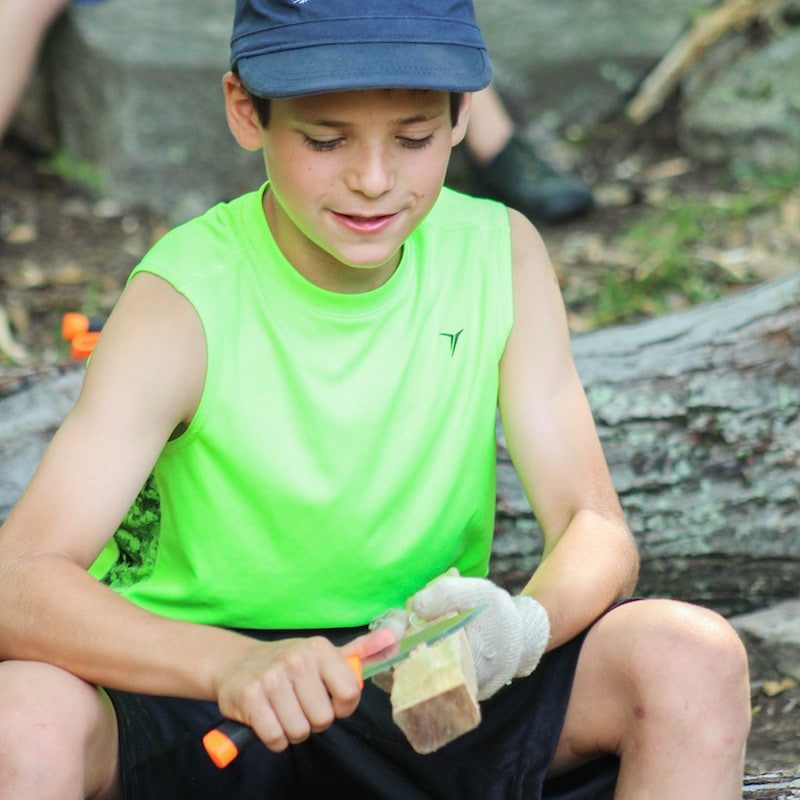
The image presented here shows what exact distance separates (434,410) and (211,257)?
1.40ft

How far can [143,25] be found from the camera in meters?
5.14

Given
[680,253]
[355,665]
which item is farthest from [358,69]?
[680,253]

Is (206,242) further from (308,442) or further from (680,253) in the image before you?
(680,253)

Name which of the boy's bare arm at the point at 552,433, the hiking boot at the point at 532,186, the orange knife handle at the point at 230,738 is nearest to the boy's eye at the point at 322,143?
the boy's bare arm at the point at 552,433

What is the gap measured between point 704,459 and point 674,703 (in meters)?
1.09

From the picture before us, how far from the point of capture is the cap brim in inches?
76.6

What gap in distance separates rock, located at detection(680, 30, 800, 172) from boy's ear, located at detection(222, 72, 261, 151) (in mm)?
3236

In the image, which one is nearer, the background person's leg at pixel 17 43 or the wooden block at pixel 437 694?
the wooden block at pixel 437 694

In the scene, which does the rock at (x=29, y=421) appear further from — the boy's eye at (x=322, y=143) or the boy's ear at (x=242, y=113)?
the boy's eye at (x=322, y=143)

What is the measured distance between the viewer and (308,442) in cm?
220

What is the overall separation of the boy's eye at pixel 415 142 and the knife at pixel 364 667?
692 millimetres

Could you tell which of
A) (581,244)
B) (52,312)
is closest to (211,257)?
(52,312)

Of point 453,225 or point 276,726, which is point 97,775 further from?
point 453,225

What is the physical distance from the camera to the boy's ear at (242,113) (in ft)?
7.23
